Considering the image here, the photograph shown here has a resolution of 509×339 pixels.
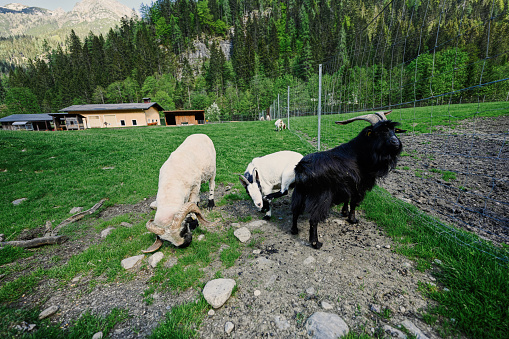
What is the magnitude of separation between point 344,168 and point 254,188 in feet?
6.88

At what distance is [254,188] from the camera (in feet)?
15.9

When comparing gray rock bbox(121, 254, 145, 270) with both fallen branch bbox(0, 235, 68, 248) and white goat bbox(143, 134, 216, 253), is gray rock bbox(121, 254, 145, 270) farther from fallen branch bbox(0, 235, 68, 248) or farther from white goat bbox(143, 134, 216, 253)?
fallen branch bbox(0, 235, 68, 248)

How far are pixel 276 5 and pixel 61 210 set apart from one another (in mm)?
146347

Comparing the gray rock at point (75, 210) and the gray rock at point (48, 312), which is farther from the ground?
the gray rock at point (75, 210)

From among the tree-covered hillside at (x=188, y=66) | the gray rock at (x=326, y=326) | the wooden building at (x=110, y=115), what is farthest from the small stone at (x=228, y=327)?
the tree-covered hillside at (x=188, y=66)

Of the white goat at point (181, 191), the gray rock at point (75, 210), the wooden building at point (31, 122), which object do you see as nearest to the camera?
the white goat at point (181, 191)

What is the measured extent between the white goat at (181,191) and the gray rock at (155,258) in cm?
17

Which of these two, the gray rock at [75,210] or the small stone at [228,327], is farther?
the gray rock at [75,210]

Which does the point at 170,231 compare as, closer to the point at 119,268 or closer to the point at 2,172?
the point at 119,268

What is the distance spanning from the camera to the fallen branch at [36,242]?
4137 mm

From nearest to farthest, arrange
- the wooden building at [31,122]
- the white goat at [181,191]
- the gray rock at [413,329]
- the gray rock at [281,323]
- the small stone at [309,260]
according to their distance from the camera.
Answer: the gray rock at [413,329]
the gray rock at [281,323]
the small stone at [309,260]
the white goat at [181,191]
the wooden building at [31,122]

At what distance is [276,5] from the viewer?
376 feet

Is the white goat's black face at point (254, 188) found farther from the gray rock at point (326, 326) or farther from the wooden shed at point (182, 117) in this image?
the wooden shed at point (182, 117)

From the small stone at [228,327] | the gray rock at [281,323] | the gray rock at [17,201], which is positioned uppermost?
the gray rock at [17,201]
